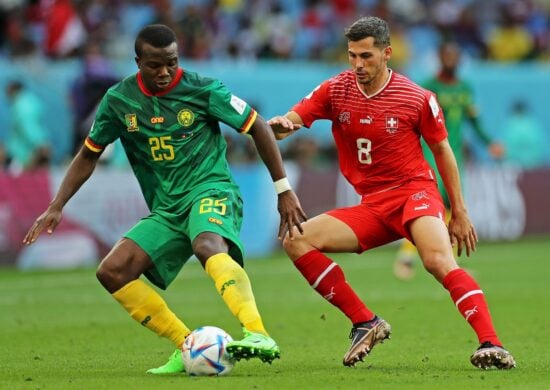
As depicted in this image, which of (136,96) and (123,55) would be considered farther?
(123,55)

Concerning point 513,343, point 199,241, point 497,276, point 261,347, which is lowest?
point 497,276

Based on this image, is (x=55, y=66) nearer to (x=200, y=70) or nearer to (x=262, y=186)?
(x=200, y=70)

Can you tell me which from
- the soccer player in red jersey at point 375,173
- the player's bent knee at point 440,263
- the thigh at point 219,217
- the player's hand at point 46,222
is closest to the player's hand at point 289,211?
the thigh at point 219,217

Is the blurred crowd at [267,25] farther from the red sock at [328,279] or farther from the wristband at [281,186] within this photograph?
the wristband at [281,186]

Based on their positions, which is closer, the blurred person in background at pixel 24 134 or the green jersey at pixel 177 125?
the green jersey at pixel 177 125

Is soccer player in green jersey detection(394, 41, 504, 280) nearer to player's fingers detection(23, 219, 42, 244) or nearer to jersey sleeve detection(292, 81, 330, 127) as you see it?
jersey sleeve detection(292, 81, 330, 127)

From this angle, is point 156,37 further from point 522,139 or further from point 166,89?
point 522,139

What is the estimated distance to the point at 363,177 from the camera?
9094 mm

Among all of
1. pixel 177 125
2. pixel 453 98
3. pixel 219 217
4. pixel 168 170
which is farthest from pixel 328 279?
pixel 453 98

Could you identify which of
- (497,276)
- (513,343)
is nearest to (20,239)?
(497,276)

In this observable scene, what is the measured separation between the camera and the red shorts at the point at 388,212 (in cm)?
879

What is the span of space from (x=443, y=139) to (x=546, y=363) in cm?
167

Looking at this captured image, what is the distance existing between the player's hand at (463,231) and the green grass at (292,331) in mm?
830

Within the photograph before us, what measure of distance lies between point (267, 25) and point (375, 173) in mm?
14987
